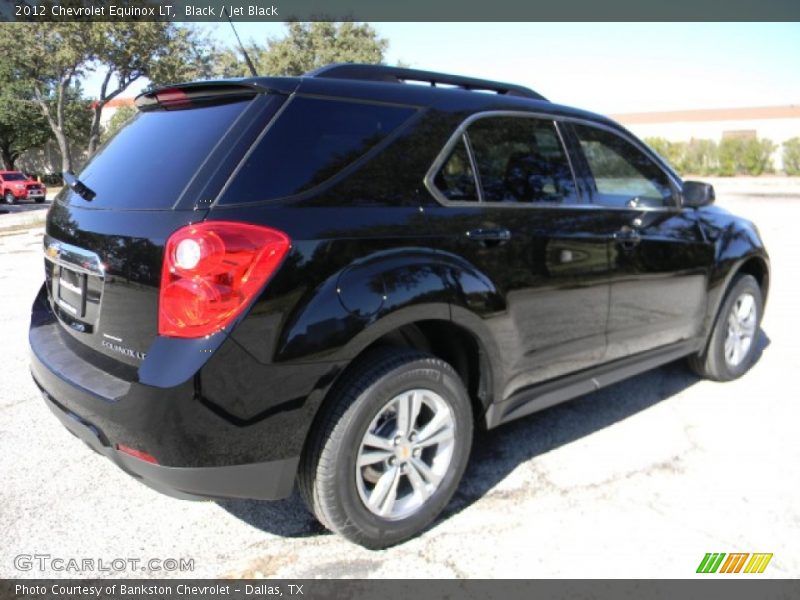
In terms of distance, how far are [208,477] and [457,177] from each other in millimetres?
1550

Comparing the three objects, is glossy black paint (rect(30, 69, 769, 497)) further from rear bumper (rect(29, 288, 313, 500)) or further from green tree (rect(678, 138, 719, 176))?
green tree (rect(678, 138, 719, 176))

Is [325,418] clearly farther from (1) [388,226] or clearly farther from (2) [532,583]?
(2) [532,583]

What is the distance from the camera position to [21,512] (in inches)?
109

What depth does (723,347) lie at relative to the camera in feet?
14.2

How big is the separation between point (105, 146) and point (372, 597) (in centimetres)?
230

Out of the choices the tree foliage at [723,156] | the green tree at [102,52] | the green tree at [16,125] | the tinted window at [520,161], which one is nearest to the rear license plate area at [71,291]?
the tinted window at [520,161]

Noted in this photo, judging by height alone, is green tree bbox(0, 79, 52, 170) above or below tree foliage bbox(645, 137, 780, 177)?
below

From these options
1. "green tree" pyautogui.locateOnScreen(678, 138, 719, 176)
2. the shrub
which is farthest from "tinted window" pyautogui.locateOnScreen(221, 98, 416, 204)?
the shrub

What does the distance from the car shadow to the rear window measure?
1437 mm

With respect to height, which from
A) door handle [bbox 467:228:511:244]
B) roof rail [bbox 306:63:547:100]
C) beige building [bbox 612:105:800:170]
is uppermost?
beige building [bbox 612:105:800:170]

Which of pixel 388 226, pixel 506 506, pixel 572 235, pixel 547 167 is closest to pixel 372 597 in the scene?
pixel 506 506

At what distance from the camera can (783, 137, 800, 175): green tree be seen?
3647 cm

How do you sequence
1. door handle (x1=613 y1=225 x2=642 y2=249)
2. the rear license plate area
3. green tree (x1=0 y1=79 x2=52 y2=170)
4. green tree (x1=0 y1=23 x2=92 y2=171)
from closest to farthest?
the rear license plate area
door handle (x1=613 y1=225 x2=642 y2=249)
green tree (x1=0 y1=23 x2=92 y2=171)
green tree (x1=0 y1=79 x2=52 y2=170)

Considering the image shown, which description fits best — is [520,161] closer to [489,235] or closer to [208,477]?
[489,235]
